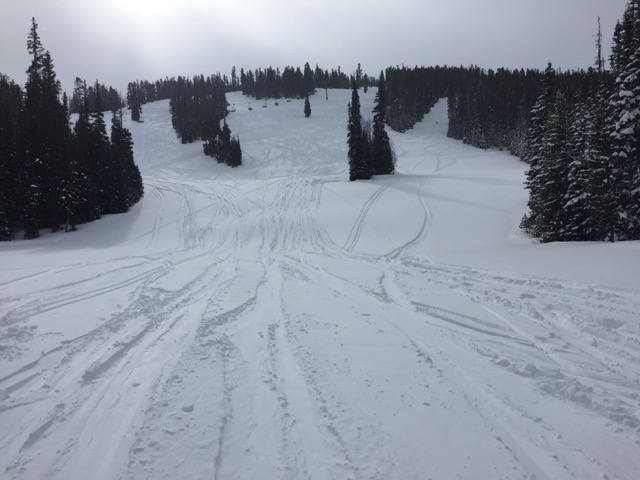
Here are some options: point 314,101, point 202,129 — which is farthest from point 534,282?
point 314,101

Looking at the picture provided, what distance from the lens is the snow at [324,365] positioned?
4176 mm

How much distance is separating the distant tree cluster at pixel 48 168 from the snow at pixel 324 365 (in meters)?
13.6

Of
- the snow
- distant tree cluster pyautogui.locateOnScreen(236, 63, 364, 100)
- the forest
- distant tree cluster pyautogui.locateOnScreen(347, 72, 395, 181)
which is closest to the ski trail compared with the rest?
the snow

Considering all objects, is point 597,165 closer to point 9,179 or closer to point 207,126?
point 9,179

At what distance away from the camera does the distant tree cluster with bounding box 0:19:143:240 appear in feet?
89.4

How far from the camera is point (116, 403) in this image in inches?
201

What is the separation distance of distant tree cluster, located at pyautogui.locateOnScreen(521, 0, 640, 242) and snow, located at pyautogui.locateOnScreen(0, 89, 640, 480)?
4.86 metres

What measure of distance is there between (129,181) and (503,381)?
39.5m

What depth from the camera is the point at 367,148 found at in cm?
4344

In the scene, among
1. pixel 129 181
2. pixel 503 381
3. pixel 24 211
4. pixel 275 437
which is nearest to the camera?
pixel 275 437

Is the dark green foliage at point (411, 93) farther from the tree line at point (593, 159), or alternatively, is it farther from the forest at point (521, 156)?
the tree line at point (593, 159)

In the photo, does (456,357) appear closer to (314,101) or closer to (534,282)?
(534,282)

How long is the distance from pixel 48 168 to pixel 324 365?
3084cm

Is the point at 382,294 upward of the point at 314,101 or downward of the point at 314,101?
downward
